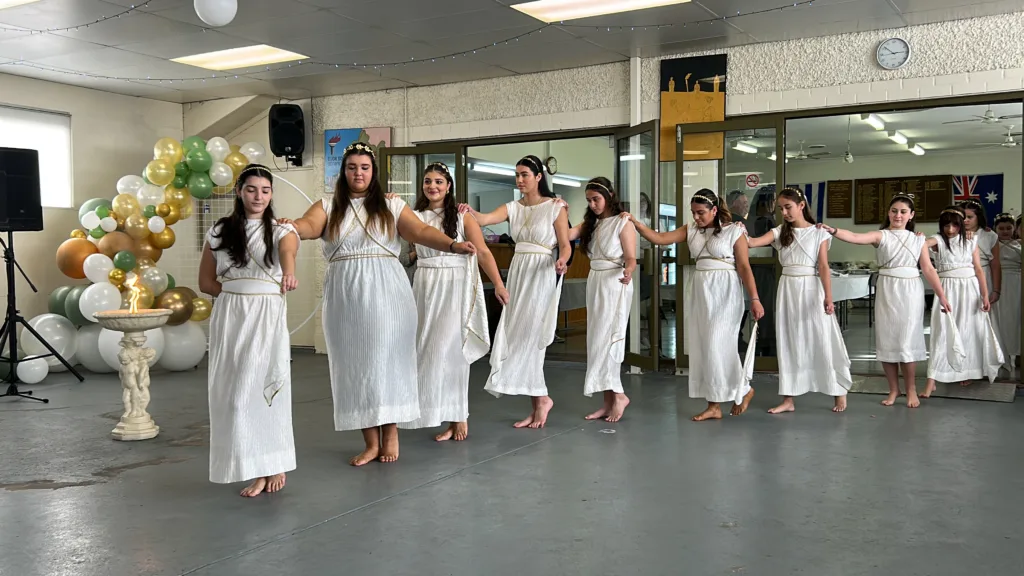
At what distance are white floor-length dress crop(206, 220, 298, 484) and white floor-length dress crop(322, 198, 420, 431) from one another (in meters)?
0.42

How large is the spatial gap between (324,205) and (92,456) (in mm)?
2029

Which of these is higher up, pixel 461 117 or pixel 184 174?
pixel 461 117

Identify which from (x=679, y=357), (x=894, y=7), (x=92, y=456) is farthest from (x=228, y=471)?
(x=894, y=7)

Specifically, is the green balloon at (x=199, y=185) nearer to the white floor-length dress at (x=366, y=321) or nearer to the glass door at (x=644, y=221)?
the glass door at (x=644, y=221)

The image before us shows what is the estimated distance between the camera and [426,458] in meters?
4.54

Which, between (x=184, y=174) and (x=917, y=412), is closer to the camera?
(x=917, y=412)

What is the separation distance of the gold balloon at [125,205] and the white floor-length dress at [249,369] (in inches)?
205

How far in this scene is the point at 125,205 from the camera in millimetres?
8367

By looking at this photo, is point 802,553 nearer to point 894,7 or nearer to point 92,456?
point 92,456

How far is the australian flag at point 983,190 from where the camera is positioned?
15.7m

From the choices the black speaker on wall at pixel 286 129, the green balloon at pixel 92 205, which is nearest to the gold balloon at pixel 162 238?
the green balloon at pixel 92 205

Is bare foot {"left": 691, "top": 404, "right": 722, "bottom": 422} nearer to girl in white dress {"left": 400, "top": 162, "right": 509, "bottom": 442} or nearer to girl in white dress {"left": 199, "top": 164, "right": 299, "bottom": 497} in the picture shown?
girl in white dress {"left": 400, "top": 162, "right": 509, "bottom": 442}

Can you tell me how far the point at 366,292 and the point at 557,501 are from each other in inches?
53.2

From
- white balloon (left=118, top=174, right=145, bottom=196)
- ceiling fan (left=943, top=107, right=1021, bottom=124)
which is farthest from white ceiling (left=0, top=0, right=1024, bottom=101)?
ceiling fan (left=943, top=107, right=1021, bottom=124)
